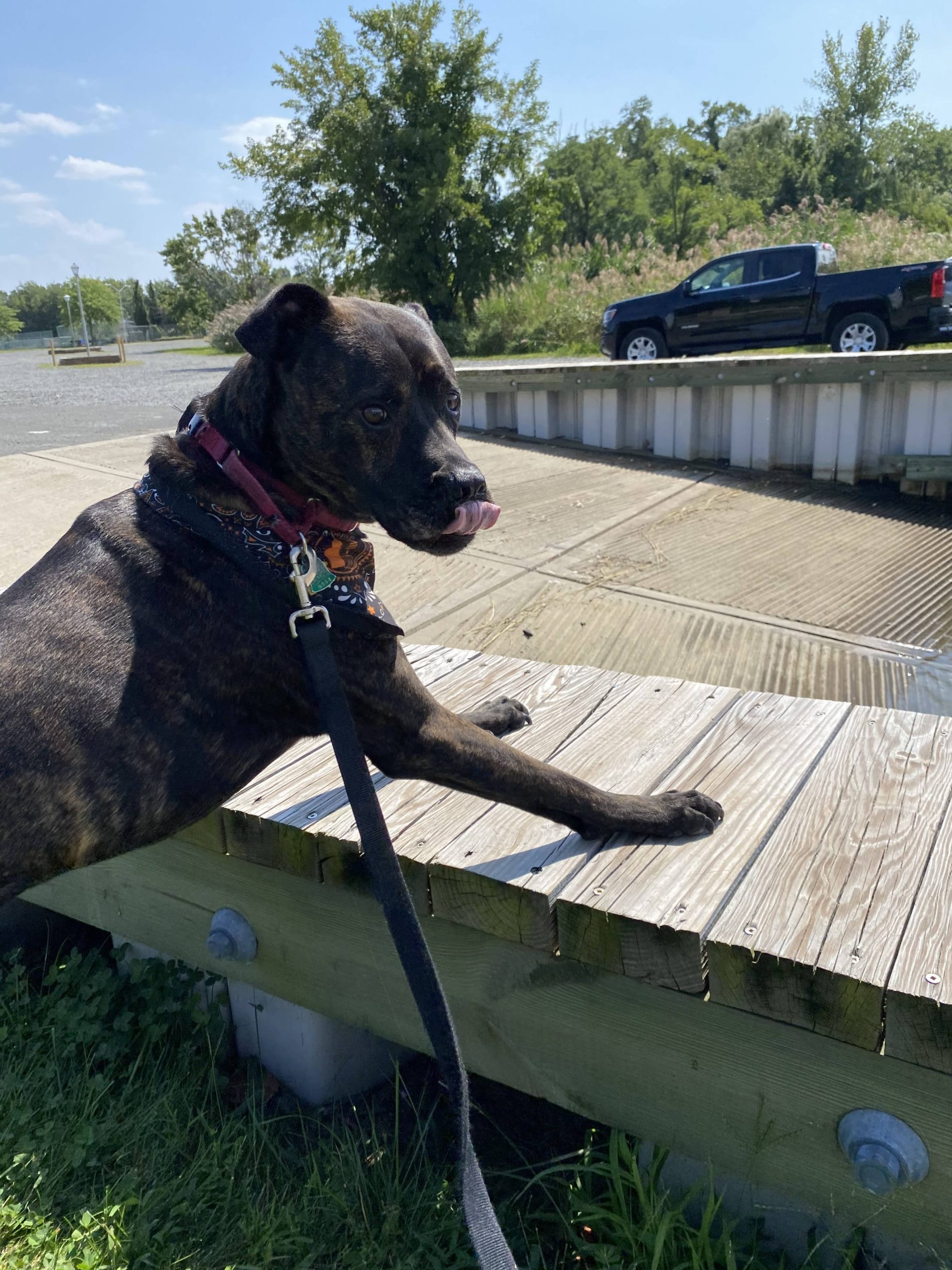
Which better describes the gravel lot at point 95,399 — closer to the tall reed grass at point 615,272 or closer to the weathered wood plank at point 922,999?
the weathered wood plank at point 922,999

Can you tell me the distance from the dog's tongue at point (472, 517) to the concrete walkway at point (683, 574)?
8.83 ft

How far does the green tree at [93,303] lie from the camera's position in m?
89.5

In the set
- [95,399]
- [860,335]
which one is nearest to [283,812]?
[860,335]

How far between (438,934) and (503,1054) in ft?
1.01

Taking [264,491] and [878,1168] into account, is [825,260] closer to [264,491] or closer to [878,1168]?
[264,491]

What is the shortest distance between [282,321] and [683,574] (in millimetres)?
3875

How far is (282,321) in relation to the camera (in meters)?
1.88

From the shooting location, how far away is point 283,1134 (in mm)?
2383

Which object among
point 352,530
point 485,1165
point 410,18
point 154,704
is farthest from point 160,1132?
point 410,18

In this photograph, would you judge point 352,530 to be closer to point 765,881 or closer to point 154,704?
point 154,704

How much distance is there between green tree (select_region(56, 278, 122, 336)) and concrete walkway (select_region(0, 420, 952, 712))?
87.3 m

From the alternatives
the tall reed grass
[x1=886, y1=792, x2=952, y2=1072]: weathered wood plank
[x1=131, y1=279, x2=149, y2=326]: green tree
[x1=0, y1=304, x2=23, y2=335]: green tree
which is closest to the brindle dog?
[x1=886, y1=792, x2=952, y2=1072]: weathered wood plank

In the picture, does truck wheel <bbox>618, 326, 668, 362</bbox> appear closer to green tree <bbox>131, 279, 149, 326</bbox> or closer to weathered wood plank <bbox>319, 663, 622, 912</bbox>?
weathered wood plank <bbox>319, 663, 622, 912</bbox>

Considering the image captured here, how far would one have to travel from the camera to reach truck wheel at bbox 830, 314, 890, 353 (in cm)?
1074
